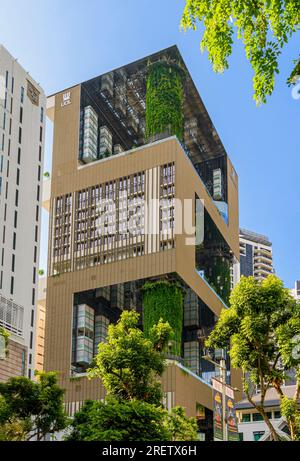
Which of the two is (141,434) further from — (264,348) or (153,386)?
(153,386)

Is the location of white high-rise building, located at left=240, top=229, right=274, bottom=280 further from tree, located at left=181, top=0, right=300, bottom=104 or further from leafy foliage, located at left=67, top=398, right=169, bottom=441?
tree, located at left=181, top=0, right=300, bottom=104

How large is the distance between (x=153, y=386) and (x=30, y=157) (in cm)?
5465

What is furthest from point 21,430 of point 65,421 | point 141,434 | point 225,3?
point 225,3

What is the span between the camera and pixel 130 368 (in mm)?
37812

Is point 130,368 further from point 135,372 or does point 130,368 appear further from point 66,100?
point 66,100

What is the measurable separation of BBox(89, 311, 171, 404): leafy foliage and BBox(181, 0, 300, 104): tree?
981 inches

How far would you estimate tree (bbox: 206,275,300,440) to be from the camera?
31.2 meters

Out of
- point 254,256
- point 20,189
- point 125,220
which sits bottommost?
point 125,220

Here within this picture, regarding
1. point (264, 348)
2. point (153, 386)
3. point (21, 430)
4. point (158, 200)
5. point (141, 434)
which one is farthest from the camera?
point (158, 200)

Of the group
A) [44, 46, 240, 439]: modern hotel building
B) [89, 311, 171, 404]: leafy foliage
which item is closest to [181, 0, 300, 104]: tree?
[89, 311, 171, 404]: leafy foliage

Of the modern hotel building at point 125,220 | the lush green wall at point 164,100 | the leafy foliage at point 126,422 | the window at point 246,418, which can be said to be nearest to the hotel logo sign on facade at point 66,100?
the modern hotel building at point 125,220

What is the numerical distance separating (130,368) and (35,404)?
356 inches

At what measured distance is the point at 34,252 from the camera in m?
86.4

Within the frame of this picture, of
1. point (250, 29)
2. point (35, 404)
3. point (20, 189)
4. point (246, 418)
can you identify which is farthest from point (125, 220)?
point (250, 29)
